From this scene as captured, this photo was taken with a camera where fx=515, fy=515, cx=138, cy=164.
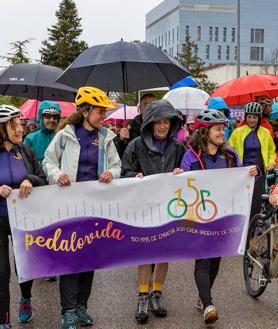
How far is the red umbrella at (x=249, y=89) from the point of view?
27.5 ft

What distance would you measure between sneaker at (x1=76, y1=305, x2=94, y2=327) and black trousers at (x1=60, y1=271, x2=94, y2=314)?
0.04 meters

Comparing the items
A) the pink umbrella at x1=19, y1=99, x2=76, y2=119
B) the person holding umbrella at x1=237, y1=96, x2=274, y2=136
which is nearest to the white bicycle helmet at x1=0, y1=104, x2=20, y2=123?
the person holding umbrella at x1=237, y1=96, x2=274, y2=136

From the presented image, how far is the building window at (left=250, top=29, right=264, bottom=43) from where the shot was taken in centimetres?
11125

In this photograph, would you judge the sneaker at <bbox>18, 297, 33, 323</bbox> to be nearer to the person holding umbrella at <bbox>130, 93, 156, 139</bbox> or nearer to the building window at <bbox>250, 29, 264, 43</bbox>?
the person holding umbrella at <bbox>130, 93, 156, 139</bbox>

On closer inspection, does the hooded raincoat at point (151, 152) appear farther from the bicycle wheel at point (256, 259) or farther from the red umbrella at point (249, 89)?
the red umbrella at point (249, 89)

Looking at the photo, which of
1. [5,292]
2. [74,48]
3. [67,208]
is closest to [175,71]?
[67,208]

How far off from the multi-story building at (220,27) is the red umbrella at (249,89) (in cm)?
9925

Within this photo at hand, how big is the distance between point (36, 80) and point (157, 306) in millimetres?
4106

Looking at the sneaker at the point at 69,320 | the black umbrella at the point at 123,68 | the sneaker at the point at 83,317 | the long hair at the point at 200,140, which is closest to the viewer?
the sneaker at the point at 69,320

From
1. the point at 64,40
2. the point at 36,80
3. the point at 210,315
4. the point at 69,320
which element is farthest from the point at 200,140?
the point at 64,40

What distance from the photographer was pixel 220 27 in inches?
4624

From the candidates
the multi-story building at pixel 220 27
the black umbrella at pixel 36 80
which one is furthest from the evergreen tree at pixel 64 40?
the multi-story building at pixel 220 27

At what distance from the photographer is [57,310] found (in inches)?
191

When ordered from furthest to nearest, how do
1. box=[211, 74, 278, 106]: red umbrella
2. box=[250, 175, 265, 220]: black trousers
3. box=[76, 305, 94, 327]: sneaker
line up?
box=[211, 74, 278, 106]: red umbrella → box=[250, 175, 265, 220]: black trousers → box=[76, 305, 94, 327]: sneaker
